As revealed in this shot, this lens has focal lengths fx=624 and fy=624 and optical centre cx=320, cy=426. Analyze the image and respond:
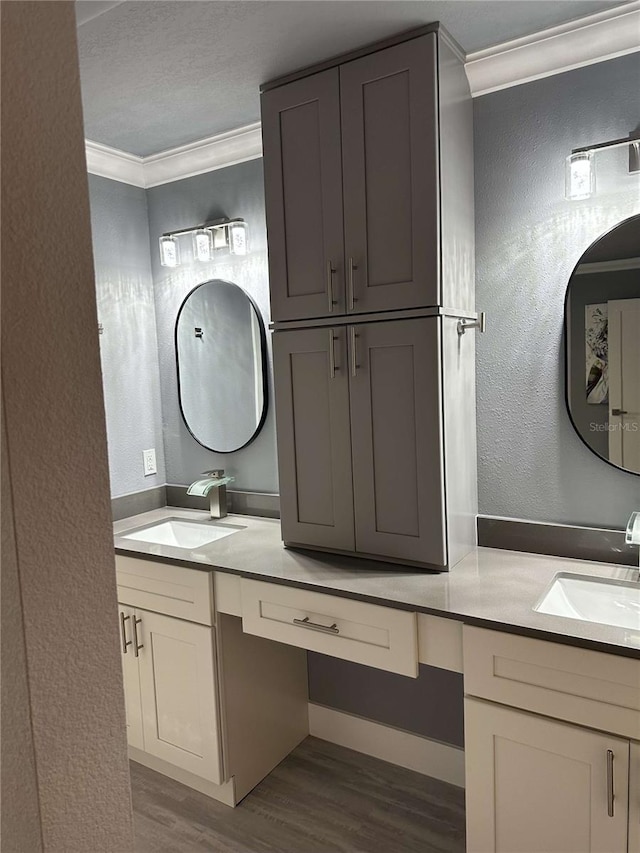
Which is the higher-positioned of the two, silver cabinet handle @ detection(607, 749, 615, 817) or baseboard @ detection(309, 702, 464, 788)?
silver cabinet handle @ detection(607, 749, 615, 817)

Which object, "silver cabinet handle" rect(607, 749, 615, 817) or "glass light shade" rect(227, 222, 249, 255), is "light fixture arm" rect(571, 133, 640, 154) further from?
"silver cabinet handle" rect(607, 749, 615, 817)

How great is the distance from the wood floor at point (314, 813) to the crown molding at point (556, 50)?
245 cm

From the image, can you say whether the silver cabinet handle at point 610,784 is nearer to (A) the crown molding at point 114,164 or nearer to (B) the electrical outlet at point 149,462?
(B) the electrical outlet at point 149,462

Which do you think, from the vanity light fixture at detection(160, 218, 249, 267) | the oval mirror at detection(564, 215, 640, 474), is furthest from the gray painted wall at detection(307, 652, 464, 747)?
the vanity light fixture at detection(160, 218, 249, 267)

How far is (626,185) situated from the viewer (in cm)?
187

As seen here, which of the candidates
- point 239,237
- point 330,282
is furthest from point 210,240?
point 330,282

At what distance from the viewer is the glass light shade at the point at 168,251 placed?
2.89 meters

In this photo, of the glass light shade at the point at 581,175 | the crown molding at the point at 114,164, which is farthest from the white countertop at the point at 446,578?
the crown molding at the point at 114,164

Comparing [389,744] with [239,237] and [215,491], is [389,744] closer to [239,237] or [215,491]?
[215,491]

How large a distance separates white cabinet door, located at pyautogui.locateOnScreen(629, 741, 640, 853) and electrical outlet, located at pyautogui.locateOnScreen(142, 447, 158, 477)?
231 centimetres

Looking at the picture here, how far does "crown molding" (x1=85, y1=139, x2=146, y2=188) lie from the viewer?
2.76 m

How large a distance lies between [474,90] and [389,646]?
180 centimetres

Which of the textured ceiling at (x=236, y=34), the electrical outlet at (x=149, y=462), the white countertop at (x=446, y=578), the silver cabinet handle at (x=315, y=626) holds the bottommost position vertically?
the silver cabinet handle at (x=315, y=626)

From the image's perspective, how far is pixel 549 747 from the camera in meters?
1.53
